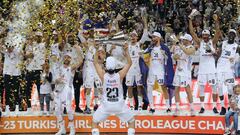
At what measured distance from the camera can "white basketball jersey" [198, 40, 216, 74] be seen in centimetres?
1573

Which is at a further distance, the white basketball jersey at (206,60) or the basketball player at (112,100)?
the white basketball jersey at (206,60)

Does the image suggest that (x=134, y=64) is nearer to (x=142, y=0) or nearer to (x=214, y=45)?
(x=214, y=45)

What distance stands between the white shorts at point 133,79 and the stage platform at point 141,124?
0.70 meters

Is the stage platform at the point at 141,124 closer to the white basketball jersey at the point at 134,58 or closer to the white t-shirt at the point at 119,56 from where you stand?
the white basketball jersey at the point at 134,58

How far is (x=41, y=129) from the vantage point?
1675cm

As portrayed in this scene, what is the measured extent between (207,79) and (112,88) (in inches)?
99.7

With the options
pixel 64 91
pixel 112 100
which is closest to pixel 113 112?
pixel 112 100

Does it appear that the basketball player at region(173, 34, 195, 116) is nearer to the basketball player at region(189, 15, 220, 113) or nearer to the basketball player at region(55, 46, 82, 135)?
the basketball player at region(189, 15, 220, 113)

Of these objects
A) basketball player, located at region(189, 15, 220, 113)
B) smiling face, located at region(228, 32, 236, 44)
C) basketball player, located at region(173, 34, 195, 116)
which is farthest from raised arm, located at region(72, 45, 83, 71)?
smiling face, located at region(228, 32, 236, 44)

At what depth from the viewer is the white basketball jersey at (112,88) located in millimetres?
14398

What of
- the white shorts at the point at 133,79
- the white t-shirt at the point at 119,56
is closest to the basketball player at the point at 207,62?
the white shorts at the point at 133,79

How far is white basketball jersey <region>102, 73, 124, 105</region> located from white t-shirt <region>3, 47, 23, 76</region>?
3.17 metres

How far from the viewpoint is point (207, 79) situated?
51.6 feet

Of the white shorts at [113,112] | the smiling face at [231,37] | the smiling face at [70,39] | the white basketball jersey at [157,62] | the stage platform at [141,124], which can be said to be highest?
the smiling face at [70,39]
